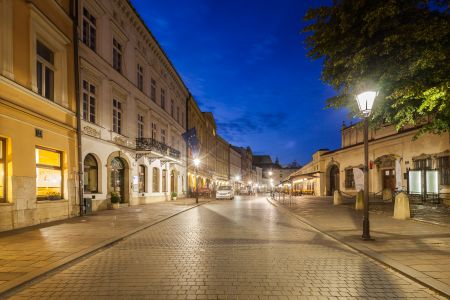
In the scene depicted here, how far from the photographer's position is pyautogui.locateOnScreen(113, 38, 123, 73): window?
23.9 metres

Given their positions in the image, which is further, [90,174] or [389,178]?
[389,178]

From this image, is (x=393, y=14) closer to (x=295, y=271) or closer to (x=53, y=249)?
(x=295, y=271)

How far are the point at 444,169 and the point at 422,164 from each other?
287 centimetres

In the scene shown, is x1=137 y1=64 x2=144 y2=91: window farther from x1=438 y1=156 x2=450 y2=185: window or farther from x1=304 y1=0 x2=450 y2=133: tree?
x1=438 y1=156 x2=450 y2=185: window

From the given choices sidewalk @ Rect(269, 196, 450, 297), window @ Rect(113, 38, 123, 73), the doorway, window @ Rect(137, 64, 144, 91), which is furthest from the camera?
the doorway

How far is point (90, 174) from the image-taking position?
2041 cm

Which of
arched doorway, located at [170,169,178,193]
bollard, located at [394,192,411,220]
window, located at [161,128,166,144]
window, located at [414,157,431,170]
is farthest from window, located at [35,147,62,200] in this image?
window, located at [414,157,431,170]

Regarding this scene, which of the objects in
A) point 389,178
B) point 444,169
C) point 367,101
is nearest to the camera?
point 367,101

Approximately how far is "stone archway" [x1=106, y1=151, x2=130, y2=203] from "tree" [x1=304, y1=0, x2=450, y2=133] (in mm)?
15379

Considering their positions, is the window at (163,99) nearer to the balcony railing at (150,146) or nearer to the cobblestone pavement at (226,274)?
the balcony railing at (150,146)

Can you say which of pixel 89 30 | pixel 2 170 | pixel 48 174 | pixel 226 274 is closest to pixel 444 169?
pixel 226 274

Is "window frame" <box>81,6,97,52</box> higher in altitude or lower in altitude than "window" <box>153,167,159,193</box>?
higher

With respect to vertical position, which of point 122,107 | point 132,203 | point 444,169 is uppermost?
point 122,107

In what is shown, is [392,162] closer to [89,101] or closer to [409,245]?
[409,245]
